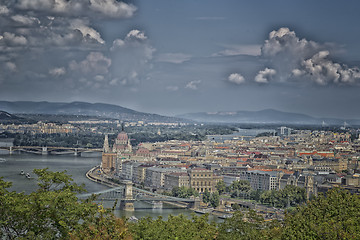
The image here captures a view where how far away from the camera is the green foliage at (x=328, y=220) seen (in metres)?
8.53

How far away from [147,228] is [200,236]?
2.92 ft

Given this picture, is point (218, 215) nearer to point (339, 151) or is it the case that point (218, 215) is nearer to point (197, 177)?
point (197, 177)

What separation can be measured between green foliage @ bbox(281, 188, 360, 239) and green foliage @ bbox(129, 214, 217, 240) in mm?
1226

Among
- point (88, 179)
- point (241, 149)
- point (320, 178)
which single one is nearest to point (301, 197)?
point (320, 178)

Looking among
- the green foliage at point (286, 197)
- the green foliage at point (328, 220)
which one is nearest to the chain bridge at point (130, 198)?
the green foliage at point (286, 197)

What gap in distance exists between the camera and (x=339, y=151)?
39438mm

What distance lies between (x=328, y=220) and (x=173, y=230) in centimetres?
250

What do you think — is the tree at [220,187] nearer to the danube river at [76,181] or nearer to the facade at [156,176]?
the facade at [156,176]

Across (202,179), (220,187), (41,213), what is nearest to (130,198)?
(220,187)

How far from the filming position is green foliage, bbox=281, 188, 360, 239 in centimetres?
853

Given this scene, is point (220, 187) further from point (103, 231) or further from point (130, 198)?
point (103, 231)

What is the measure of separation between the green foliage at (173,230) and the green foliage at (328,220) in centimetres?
123

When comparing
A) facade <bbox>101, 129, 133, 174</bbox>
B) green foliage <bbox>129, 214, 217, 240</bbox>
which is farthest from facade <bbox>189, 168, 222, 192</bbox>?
green foliage <bbox>129, 214, 217, 240</bbox>

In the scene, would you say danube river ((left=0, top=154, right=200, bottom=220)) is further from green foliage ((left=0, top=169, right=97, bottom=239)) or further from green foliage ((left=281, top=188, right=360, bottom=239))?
green foliage ((left=0, top=169, right=97, bottom=239))
